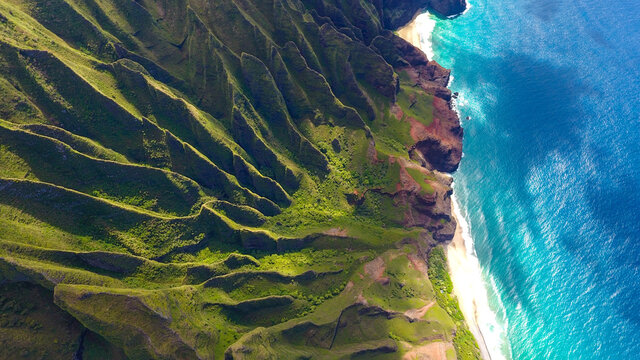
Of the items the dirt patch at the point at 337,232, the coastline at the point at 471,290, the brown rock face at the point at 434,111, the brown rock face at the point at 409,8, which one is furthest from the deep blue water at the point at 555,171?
the dirt patch at the point at 337,232

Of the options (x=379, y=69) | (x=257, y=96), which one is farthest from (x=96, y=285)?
(x=379, y=69)

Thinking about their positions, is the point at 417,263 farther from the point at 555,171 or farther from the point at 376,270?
the point at 555,171

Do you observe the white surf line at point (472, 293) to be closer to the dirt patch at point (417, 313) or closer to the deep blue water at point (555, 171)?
the deep blue water at point (555, 171)

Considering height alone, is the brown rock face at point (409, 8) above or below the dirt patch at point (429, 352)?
above

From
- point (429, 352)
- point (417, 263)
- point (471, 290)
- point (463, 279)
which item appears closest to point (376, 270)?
point (417, 263)

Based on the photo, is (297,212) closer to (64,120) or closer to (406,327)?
(406,327)

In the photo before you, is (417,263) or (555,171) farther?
(555,171)
